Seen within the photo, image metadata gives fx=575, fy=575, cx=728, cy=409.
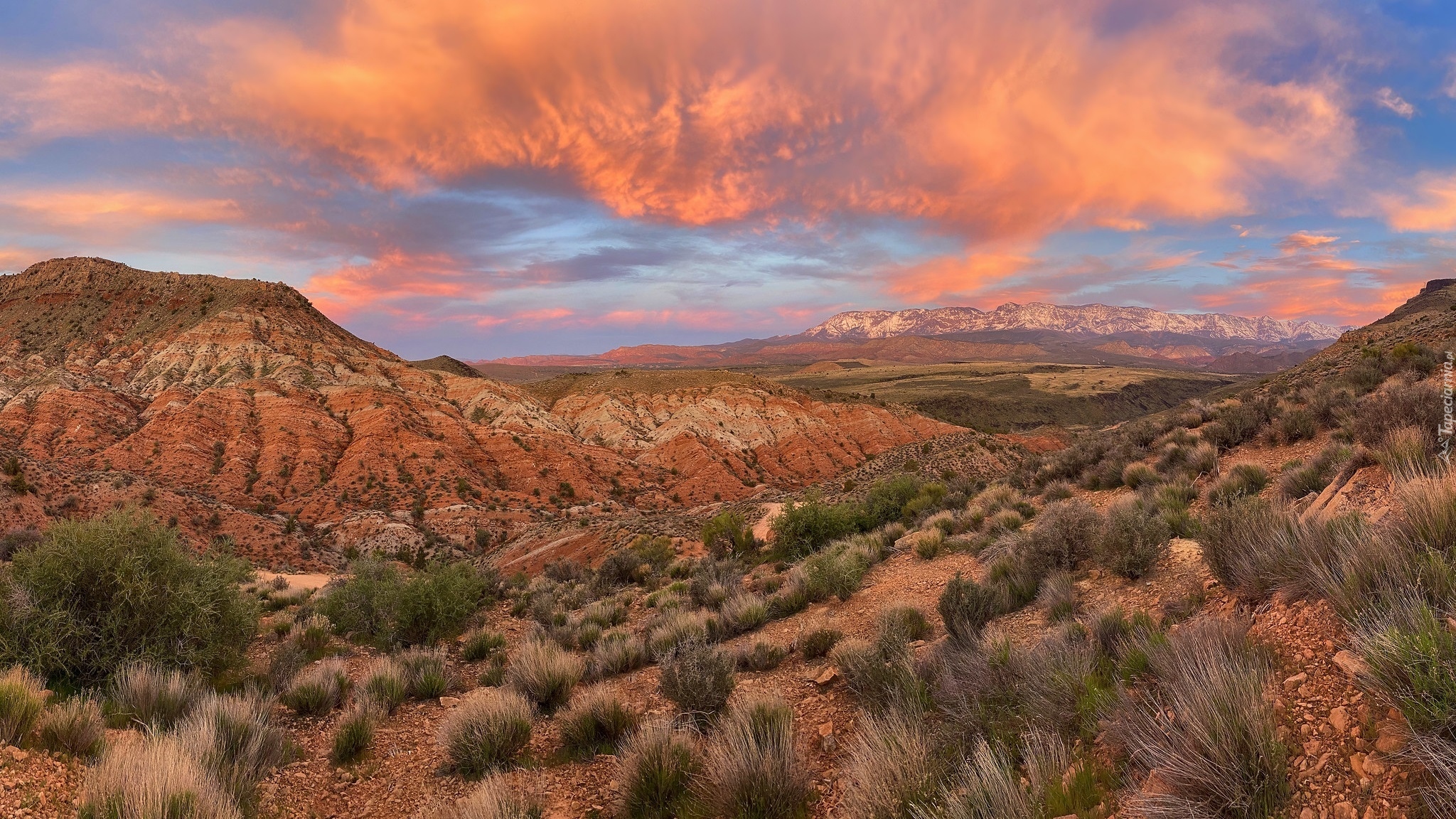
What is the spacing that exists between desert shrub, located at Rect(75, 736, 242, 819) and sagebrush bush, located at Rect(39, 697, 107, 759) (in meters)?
0.74

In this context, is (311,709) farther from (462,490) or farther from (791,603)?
(462,490)

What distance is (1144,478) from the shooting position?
12.3m

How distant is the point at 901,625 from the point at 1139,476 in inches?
344

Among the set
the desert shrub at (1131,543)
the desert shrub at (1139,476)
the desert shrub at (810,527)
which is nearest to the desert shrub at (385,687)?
the desert shrub at (1131,543)

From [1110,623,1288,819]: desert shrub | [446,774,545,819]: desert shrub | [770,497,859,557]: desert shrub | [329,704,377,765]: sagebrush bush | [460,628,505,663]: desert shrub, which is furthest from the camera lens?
[770,497,859,557]: desert shrub

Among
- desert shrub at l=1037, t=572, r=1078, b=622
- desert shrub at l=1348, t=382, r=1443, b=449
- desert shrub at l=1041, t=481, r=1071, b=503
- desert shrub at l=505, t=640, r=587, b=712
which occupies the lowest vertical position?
desert shrub at l=505, t=640, r=587, b=712

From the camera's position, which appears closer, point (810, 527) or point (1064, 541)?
point (1064, 541)

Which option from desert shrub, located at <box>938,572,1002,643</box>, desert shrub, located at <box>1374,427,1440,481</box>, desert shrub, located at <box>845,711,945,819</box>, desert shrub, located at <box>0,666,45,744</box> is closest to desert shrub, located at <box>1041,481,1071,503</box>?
desert shrub, located at <box>1374,427,1440,481</box>

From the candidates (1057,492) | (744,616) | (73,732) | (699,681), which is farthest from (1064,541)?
(73,732)

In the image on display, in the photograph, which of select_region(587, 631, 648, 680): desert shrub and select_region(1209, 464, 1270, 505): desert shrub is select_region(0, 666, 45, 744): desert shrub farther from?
select_region(1209, 464, 1270, 505): desert shrub

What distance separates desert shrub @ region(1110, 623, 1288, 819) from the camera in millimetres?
2793

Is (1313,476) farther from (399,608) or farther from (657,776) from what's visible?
(399,608)

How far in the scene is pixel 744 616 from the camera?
953 cm

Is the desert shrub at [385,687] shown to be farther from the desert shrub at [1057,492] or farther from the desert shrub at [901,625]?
the desert shrub at [1057,492]
